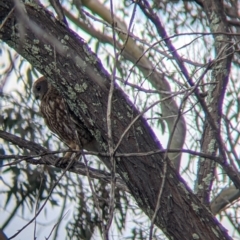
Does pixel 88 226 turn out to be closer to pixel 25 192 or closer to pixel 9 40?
pixel 25 192

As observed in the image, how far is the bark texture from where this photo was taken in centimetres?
260

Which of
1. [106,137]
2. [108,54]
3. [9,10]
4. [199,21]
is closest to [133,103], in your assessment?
[106,137]

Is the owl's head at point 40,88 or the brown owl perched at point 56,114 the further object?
the owl's head at point 40,88

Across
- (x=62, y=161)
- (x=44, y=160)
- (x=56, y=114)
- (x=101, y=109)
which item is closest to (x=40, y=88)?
(x=56, y=114)

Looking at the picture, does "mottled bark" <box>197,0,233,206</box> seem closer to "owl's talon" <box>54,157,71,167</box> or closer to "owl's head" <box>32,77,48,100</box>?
"owl's talon" <box>54,157,71,167</box>

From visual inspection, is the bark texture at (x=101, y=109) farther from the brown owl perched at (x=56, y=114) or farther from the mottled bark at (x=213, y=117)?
the brown owl perched at (x=56, y=114)

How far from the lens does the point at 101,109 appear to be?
8.62ft

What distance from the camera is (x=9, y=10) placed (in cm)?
256

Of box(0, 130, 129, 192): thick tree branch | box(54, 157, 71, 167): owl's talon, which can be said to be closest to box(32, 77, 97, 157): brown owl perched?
box(54, 157, 71, 167): owl's talon

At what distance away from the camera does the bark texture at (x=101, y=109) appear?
2.60 meters

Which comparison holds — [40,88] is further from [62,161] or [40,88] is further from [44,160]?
[44,160]

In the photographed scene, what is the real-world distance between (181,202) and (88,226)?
2.74 metres

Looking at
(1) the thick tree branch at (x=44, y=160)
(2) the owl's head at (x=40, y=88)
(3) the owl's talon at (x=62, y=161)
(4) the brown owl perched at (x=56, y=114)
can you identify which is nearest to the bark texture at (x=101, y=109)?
(1) the thick tree branch at (x=44, y=160)

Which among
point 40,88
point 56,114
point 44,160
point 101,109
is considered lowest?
point 101,109
